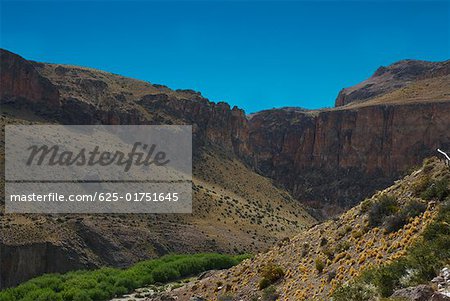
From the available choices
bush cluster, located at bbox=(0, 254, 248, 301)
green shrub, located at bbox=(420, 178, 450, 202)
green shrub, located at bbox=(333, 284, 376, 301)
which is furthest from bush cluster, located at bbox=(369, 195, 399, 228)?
bush cluster, located at bbox=(0, 254, 248, 301)

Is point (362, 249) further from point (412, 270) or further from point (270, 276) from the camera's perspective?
point (412, 270)

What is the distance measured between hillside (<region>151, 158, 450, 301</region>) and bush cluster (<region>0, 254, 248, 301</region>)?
1590 cm

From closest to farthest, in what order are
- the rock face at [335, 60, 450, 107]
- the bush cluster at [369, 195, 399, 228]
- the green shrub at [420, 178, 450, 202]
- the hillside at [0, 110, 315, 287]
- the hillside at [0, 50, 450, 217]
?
1. the green shrub at [420, 178, 450, 202]
2. the bush cluster at [369, 195, 399, 228]
3. the hillside at [0, 110, 315, 287]
4. the hillside at [0, 50, 450, 217]
5. the rock face at [335, 60, 450, 107]

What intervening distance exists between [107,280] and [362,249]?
30609 millimetres

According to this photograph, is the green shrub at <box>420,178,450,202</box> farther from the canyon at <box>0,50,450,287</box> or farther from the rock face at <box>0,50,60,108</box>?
the rock face at <box>0,50,60,108</box>

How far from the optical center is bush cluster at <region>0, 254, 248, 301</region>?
133ft

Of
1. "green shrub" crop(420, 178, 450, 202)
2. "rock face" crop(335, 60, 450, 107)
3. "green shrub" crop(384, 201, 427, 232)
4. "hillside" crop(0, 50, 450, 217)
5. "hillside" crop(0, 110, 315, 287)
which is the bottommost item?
"hillside" crop(0, 110, 315, 287)

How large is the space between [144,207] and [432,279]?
189ft

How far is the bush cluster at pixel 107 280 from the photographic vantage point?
4062 centimetres

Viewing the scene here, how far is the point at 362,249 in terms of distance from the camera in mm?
21422

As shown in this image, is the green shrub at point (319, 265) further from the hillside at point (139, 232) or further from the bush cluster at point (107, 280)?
the hillside at point (139, 232)

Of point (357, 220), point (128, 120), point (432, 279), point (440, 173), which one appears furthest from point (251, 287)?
point (128, 120)

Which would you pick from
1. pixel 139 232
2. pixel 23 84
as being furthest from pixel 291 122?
pixel 139 232

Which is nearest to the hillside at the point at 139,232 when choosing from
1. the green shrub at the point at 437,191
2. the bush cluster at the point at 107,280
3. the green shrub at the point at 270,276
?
the bush cluster at the point at 107,280
